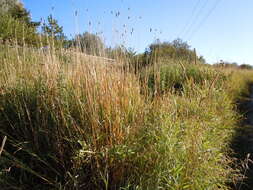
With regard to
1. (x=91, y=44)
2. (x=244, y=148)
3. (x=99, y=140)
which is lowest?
(x=244, y=148)

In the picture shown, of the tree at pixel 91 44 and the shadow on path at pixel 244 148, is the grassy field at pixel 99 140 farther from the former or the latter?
the shadow on path at pixel 244 148

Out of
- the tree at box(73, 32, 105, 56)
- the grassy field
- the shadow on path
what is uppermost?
the tree at box(73, 32, 105, 56)

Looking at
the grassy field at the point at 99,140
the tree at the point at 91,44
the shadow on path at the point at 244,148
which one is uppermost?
the tree at the point at 91,44

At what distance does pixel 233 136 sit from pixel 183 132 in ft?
5.52

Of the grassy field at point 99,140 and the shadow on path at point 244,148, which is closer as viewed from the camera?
the grassy field at point 99,140

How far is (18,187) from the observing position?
1.22 meters

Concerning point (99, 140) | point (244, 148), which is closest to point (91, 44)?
point (99, 140)

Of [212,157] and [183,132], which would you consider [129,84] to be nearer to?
[183,132]

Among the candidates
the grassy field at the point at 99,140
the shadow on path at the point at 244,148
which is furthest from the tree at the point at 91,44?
the shadow on path at the point at 244,148

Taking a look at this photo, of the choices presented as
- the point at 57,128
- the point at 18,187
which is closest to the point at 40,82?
the point at 57,128

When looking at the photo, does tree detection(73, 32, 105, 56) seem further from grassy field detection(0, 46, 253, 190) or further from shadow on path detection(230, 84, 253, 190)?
shadow on path detection(230, 84, 253, 190)

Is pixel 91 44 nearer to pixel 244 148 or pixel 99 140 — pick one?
→ pixel 99 140

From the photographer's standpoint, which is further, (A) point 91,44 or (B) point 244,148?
(B) point 244,148

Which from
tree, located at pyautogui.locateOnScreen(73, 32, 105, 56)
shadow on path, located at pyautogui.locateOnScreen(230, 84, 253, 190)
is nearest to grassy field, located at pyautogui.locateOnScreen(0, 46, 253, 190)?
tree, located at pyautogui.locateOnScreen(73, 32, 105, 56)
